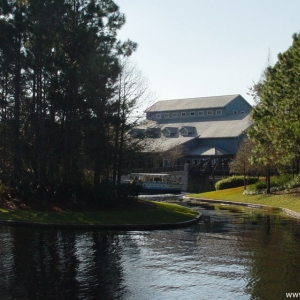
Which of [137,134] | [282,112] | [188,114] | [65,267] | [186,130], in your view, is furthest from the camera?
[188,114]

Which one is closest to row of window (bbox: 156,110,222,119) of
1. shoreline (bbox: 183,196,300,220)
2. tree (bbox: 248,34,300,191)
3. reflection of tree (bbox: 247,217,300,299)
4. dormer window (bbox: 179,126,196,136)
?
dormer window (bbox: 179,126,196,136)

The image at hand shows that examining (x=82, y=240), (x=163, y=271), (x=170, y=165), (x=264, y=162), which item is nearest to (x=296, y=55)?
(x=264, y=162)

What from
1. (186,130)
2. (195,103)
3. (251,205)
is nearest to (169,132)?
(186,130)

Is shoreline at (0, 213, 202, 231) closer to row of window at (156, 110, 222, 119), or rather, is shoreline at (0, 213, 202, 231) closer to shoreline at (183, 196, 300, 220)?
shoreline at (183, 196, 300, 220)

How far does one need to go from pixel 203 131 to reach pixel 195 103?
11786mm

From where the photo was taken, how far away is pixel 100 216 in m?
25.1

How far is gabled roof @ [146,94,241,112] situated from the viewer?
86.6m

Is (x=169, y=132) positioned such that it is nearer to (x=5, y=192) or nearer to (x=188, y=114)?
(x=188, y=114)

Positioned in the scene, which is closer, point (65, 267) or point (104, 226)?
point (65, 267)

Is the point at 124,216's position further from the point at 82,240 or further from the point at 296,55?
the point at 296,55

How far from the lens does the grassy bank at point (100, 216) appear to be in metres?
24.1

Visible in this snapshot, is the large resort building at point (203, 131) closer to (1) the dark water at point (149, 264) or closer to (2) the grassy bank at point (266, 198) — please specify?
(2) the grassy bank at point (266, 198)

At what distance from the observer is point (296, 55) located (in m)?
30.5

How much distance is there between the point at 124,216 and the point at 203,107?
64.3 metres
